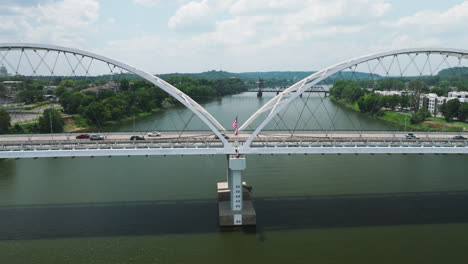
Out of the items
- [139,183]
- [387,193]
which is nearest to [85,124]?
[139,183]

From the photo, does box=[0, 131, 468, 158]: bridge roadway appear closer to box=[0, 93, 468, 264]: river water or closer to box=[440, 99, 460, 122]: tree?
box=[0, 93, 468, 264]: river water

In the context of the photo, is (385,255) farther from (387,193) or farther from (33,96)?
(33,96)

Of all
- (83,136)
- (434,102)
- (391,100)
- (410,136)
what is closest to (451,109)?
(434,102)

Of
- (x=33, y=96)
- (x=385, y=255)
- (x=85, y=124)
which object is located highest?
(x=33, y=96)

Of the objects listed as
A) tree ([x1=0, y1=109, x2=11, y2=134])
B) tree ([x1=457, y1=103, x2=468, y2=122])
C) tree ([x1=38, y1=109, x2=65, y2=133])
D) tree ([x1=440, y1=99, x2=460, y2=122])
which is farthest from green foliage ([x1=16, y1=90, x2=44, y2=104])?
tree ([x1=457, y1=103, x2=468, y2=122])

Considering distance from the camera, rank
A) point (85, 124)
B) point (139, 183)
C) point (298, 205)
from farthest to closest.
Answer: point (85, 124)
point (139, 183)
point (298, 205)

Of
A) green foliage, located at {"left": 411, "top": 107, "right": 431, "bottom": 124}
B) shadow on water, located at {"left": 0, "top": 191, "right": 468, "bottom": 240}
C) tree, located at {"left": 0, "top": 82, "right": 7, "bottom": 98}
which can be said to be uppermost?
tree, located at {"left": 0, "top": 82, "right": 7, "bottom": 98}
